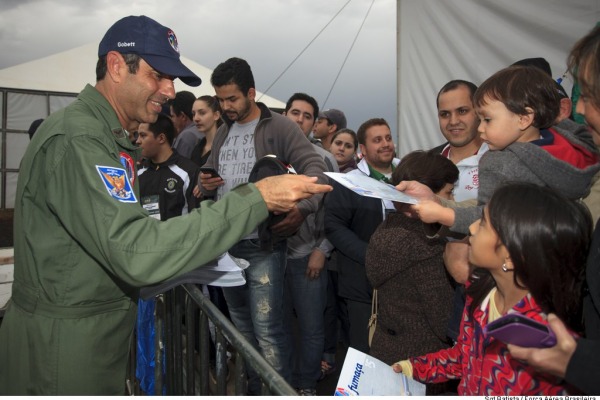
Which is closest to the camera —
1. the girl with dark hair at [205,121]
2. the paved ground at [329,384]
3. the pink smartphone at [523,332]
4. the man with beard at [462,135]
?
the pink smartphone at [523,332]

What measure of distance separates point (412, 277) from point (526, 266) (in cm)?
86

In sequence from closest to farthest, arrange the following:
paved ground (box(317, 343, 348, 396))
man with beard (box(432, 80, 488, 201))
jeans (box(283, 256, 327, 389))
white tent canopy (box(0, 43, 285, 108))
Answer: man with beard (box(432, 80, 488, 201))
jeans (box(283, 256, 327, 389))
paved ground (box(317, 343, 348, 396))
white tent canopy (box(0, 43, 285, 108))

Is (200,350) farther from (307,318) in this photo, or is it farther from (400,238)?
(307,318)

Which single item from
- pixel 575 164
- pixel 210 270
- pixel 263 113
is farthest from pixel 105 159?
pixel 263 113

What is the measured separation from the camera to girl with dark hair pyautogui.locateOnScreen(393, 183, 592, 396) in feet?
4.41

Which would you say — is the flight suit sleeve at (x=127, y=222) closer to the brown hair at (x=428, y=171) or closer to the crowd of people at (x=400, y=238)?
the crowd of people at (x=400, y=238)

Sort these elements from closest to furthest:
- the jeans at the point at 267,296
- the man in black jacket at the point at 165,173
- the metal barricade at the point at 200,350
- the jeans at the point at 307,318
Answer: the metal barricade at the point at 200,350 → the jeans at the point at 267,296 → the jeans at the point at 307,318 → the man in black jacket at the point at 165,173

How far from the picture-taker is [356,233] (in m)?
3.29

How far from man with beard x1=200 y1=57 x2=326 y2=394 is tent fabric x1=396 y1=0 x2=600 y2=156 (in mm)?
1760

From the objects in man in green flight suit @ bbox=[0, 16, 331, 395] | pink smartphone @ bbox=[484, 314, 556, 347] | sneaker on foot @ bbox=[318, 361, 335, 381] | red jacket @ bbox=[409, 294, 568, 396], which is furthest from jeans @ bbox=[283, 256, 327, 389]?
pink smartphone @ bbox=[484, 314, 556, 347]

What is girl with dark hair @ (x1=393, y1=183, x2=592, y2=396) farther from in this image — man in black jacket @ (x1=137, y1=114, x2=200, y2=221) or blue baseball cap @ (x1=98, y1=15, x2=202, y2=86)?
man in black jacket @ (x1=137, y1=114, x2=200, y2=221)

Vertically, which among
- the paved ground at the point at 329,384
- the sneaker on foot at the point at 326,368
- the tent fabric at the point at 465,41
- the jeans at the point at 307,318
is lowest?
the paved ground at the point at 329,384

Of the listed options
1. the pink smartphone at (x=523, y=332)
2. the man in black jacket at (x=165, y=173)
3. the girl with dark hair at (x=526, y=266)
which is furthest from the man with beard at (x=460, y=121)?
the man in black jacket at (x=165, y=173)

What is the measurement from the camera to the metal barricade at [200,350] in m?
1.34
